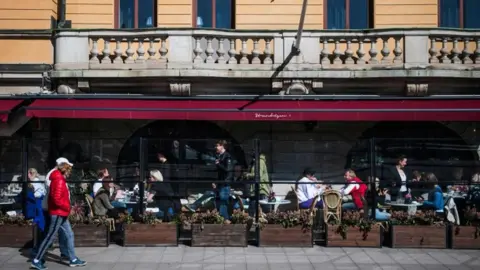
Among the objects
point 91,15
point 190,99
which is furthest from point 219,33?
point 91,15

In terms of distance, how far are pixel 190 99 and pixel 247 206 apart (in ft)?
10.9

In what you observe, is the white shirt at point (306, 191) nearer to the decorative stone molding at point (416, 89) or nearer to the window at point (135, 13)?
the decorative stone molding at point (416, 89)

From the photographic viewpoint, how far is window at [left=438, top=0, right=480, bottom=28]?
14.9 metres

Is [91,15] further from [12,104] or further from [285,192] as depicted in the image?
[285,192]

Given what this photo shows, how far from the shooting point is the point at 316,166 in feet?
41.4

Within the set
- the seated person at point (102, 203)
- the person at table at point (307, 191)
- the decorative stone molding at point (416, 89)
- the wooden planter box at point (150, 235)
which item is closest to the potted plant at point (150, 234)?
the wooden planter box at point (150, 235)

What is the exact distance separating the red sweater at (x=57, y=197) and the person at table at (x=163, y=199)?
2385 millimetres

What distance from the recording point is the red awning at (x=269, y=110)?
41.8 ft

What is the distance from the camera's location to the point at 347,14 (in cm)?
1519

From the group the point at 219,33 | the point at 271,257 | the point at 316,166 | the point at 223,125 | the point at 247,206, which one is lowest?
the point at 271,257

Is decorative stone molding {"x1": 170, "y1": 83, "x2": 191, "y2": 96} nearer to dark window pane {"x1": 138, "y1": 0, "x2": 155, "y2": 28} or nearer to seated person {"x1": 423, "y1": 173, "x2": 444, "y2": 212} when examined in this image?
dark window pane {"x1": 138, "y1": 0, "x2": 155, "y2": 28}

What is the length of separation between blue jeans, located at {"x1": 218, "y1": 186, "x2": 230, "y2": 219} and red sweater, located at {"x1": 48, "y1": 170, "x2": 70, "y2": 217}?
325 centimetres

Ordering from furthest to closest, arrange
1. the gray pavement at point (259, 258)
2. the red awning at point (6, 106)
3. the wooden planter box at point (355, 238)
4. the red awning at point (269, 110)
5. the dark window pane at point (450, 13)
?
the dark window pane at point (450, 13) → the red awning at point (269, 110) → the red awning at point (6, 106) → the wooden planter box at point (355, 238) → the gray pavement at point (259, 258)

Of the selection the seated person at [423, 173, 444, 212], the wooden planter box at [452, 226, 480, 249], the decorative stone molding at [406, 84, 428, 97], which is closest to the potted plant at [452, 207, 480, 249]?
the wooden planter box at [452, 226, 480, 249]
